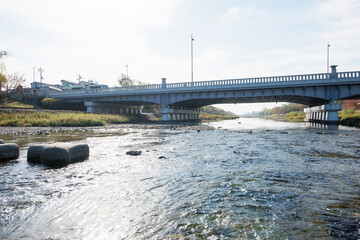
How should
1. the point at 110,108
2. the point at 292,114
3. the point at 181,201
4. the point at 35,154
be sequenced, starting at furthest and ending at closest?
1. the point at 292,114
2. the point at 110,108
3. the point at 35,154
4. the point at 181,201

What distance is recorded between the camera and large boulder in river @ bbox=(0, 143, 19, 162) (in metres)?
10.2

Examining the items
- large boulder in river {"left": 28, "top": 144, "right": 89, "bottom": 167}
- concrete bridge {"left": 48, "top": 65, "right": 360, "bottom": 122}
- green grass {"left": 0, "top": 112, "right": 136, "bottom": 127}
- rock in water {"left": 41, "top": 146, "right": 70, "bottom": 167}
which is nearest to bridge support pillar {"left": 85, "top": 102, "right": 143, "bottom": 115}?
concrete bridge {"left": 48, "top": 65, "right": 360, "bottom": 122}

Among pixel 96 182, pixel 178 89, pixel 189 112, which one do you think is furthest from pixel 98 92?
pixel 96 182

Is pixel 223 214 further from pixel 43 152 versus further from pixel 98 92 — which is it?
pixel 98 92

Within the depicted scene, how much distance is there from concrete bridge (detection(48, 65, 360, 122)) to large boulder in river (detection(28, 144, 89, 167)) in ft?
117

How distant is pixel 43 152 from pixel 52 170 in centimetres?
175

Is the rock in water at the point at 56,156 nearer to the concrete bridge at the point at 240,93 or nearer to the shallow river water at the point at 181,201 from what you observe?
the shallow river water at the point at 181,201

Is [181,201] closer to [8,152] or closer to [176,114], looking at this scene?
[8,152]

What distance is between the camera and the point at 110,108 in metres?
60.2

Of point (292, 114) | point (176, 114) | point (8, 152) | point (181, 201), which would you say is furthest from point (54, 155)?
point (292, 114)

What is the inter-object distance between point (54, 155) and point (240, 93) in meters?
37.9

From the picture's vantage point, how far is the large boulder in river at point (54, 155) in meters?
9.55

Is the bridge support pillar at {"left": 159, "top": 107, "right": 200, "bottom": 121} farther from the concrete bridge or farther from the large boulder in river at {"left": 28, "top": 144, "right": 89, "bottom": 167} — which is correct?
the large boulder in river at {"left": 28, "top": 144, "right": 89, "bottom": 167}

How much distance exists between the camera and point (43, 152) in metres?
9.66
